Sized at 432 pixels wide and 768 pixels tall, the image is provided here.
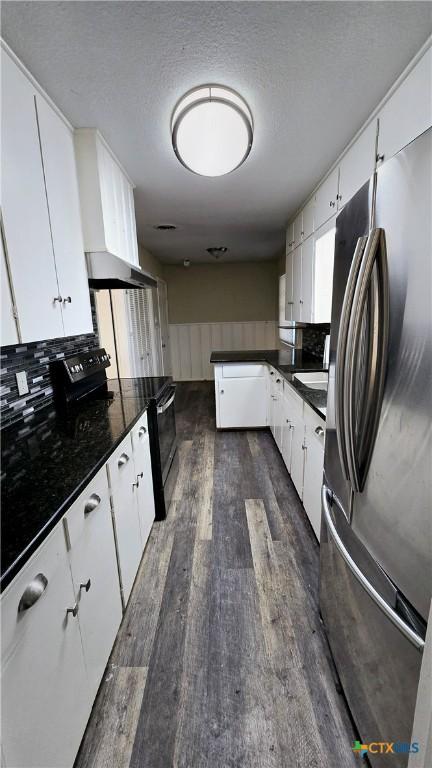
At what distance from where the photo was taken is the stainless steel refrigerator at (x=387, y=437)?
64 centimetres

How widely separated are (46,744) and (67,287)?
1601 mm

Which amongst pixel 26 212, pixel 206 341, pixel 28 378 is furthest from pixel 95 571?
pixel 206 341

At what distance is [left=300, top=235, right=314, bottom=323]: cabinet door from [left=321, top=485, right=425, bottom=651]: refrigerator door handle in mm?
1960

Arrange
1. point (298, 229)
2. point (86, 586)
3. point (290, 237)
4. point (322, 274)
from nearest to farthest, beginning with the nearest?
point (86, 586)
point (322, 274)
point (298, 229)
point (290, 237)

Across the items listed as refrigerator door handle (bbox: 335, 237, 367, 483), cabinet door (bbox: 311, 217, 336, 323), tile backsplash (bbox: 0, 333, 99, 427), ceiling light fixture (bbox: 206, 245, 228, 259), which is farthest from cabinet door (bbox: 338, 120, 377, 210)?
ceiling light fixture (bbox: 206, 245, 228, 259)

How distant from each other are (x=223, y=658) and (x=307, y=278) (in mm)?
2721

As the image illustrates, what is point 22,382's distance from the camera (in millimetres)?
1520

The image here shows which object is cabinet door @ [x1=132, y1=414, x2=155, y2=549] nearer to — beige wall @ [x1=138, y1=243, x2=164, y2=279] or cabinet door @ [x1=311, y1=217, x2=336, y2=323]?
cabinet door @ [x1=311, y1=217, x2=336, y2=323]

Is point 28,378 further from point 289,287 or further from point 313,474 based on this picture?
point 289,287

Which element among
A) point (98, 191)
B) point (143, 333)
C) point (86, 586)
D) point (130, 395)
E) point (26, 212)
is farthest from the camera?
point (143, 333)

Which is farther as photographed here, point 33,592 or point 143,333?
point 143,333

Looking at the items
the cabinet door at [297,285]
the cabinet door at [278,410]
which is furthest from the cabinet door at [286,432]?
the cabinet door at [297,285]

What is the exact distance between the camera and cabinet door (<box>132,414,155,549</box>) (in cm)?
165

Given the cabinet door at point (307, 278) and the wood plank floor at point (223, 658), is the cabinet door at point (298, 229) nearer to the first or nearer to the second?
the cabinet door at point (307, 278)
